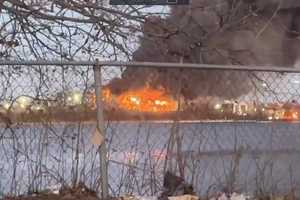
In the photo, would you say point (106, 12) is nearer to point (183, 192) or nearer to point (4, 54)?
point (4, 54)

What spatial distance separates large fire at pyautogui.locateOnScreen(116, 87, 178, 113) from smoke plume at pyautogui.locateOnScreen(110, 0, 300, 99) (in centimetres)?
9

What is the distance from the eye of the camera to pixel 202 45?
24.3ft

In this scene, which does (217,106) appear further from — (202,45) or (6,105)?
(6,105)

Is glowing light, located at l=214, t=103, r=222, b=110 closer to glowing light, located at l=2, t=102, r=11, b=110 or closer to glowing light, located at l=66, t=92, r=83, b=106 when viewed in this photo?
glowing light, located at l=66, t=92, r=83, b=106

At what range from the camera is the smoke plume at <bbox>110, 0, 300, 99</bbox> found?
7043 mm

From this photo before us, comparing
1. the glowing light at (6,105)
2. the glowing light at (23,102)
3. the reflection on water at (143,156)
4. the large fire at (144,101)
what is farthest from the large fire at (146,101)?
the glowing light at (6,105)

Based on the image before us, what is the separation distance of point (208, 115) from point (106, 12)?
169 centimetres

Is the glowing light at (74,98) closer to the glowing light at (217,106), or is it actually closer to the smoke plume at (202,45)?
the smoke plume at (202,45)

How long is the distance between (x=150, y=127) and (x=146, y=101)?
386 mm

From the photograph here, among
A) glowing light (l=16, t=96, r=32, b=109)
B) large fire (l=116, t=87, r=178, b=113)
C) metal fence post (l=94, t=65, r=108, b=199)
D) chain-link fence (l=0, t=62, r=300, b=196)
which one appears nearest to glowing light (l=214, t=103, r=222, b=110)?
chain-link fence (l=0, t=62, r=300, b=196)

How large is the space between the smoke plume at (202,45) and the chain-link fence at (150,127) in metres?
0.02

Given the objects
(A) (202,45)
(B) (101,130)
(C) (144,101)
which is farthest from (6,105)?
(A) (202,45)

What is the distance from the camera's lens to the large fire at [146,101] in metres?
6.99

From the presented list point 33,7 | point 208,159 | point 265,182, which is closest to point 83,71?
point 33,7
